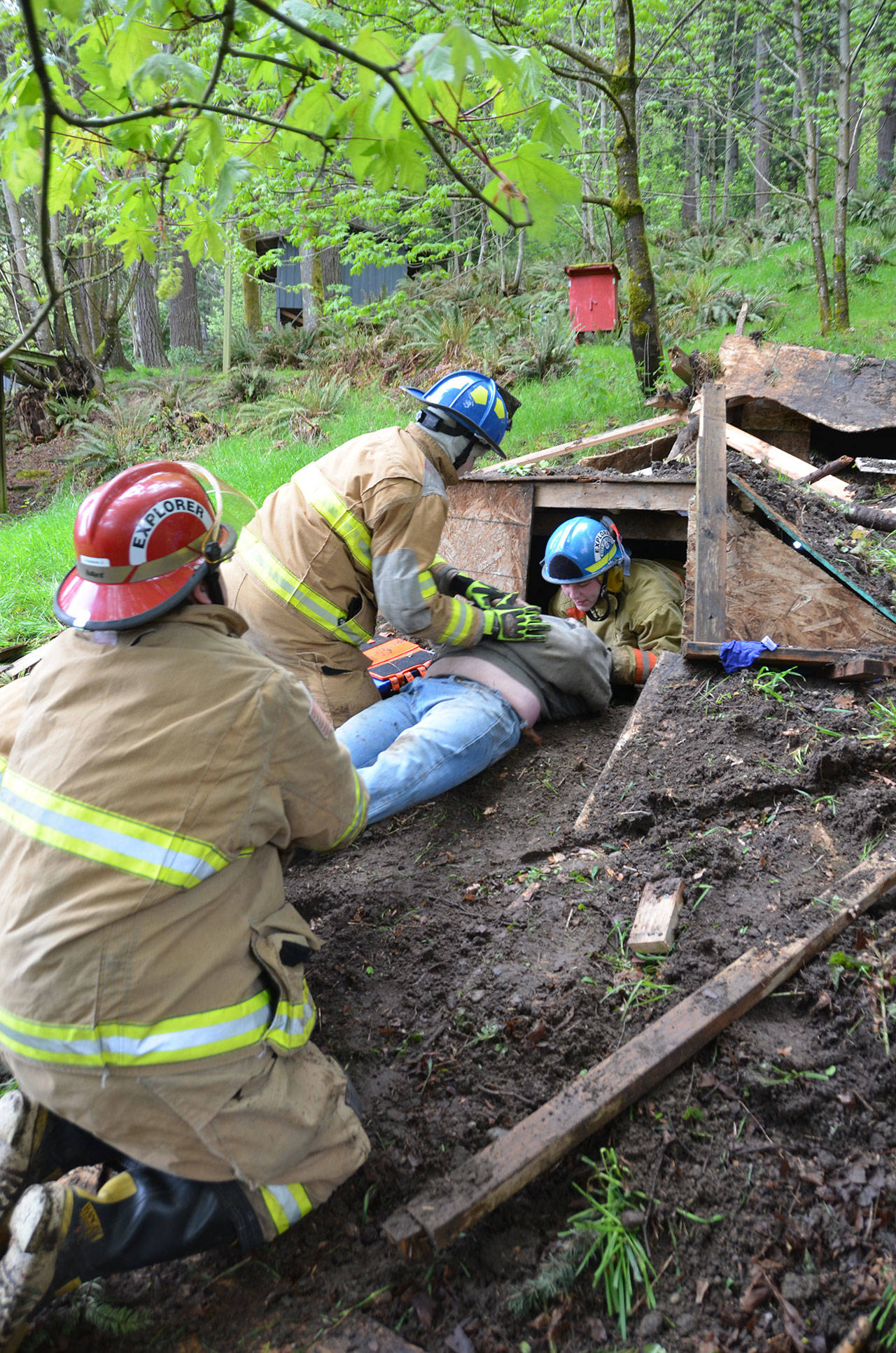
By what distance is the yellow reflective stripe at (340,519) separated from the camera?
12.3 feet

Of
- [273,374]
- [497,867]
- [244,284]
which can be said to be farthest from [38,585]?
[244,284]

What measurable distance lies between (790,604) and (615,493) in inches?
56.3

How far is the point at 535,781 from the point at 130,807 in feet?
7.59

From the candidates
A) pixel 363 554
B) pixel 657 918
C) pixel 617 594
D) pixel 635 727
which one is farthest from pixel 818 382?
pixel 657 918

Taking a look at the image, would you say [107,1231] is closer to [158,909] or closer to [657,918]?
[158,909]

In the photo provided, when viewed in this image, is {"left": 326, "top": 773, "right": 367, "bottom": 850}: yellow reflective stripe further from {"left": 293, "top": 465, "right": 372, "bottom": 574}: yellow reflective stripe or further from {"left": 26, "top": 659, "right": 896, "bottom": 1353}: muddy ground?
{"left": 293, "top": 465, "right": 372, "bottom": 574}: yellow reflective stripe

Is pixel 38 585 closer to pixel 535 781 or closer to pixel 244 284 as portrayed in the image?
pixel 535 781

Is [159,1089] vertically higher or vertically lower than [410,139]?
lower

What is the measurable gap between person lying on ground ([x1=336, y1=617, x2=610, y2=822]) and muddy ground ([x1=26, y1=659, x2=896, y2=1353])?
32cm

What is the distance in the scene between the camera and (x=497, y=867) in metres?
3.25

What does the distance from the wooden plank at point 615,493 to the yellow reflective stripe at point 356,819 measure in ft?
11.0

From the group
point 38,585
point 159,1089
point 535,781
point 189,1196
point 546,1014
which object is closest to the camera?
point 159,1089

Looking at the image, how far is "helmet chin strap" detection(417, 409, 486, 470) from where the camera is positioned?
394 centimetres

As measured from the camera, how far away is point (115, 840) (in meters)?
1.80
